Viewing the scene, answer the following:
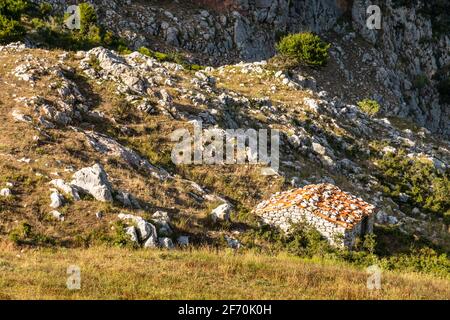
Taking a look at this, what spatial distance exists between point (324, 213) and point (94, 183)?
31.0 feet

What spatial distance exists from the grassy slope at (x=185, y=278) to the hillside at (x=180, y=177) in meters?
0.08

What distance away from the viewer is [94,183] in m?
18.5

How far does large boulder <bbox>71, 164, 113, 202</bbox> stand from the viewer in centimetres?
1820

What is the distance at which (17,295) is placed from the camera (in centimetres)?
1114

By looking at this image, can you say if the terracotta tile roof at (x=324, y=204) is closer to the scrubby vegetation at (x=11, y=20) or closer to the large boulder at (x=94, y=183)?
the large boulder at (x=94, y=183)

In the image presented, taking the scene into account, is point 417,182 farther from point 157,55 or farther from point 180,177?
point 157,55

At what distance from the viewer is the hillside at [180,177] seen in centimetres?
1473

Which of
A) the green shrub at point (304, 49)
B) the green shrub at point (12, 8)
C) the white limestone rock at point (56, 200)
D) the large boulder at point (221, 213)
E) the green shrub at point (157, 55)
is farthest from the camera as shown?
the green shrub at point (304, 49)

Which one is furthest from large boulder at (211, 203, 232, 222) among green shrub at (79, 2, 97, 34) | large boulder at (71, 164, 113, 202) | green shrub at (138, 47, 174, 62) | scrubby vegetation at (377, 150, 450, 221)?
green shrub at (79, 2, 97, 34)

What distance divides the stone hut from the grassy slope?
11.8ft

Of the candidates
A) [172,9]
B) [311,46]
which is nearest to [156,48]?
[172,9]

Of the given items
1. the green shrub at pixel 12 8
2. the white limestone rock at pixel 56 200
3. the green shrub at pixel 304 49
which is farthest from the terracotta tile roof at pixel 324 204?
the green shrub at pixel 12 8

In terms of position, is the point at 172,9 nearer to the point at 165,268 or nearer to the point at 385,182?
the point at 385,182
